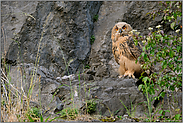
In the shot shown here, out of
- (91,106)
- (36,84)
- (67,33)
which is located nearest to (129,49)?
(91,106)

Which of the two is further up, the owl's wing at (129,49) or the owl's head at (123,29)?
the owl's head at (123,29)

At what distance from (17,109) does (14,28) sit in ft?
10.7

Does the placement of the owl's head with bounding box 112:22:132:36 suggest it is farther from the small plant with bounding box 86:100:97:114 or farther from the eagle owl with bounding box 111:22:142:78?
the small plant with bounding box 86:100:97:114

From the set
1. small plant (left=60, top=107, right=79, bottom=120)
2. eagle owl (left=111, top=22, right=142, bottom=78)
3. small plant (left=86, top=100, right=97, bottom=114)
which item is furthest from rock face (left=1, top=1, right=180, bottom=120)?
small plant (left=60, top=107, right=79, bottom=120)

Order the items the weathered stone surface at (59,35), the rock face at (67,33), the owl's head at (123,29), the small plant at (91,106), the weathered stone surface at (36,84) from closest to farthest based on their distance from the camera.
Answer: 1. the small plant at (91,106)
2. the weathered stone surface at (36,84)
3. the owl's head at (123,29)
4. the rock face at (67,33)
5. the weathered stone surface at (59,35)

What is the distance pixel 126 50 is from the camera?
452cm

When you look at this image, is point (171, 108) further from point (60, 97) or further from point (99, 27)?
point (99, 27)

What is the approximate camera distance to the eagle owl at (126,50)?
4.48m

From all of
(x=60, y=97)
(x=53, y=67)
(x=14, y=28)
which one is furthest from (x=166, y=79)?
(x=14, y=28)

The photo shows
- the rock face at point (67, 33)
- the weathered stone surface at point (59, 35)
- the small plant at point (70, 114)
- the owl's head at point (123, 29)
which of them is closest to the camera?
the small plant at point (70, 114)

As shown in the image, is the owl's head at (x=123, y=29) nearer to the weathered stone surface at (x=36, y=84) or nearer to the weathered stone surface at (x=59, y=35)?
the weathered stone surface at (x=59, y=35)

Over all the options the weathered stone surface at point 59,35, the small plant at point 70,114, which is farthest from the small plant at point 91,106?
the weathered stone surface at point 59,35

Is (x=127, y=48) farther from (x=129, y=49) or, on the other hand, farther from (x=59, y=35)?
(x=59, y=35)

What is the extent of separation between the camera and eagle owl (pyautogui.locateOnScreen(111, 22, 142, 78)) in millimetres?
4477
